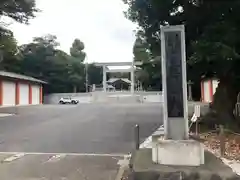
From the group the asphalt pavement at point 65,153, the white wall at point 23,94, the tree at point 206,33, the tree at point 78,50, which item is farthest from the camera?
the tree at point 78,50

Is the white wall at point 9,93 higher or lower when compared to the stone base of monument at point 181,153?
higher

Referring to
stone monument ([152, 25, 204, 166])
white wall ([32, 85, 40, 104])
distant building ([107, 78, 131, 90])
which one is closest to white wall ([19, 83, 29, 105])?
white wall ([32, 85, 40, 104])

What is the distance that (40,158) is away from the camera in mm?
9555

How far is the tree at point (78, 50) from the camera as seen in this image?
77.6 metres

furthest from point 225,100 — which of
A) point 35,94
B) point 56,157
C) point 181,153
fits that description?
point 35,94

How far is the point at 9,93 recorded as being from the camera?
3978 cm

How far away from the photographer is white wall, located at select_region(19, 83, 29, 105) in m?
43.2

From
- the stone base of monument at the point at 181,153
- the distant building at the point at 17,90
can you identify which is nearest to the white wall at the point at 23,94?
the distant building at the point at 17,90

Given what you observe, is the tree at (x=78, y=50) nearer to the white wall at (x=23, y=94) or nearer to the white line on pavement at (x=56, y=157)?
the white wall at (x=23, y=94)

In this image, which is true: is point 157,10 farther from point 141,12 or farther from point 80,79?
point 80,79

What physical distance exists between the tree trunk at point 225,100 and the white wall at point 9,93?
28.7m

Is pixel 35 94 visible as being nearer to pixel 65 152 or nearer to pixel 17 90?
pixel 17 90

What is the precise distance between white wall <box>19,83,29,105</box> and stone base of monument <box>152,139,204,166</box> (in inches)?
1539

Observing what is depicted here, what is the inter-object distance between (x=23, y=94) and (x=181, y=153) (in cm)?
4051
